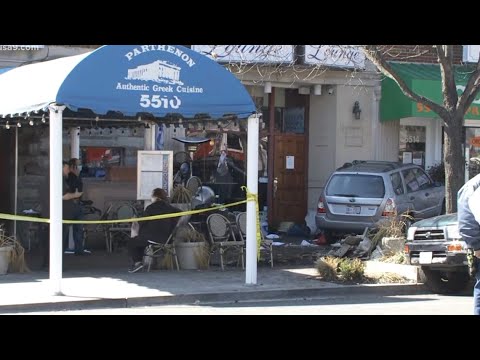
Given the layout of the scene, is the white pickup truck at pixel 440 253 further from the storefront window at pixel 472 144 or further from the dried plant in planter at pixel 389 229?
the storefront window at pixel 472 144

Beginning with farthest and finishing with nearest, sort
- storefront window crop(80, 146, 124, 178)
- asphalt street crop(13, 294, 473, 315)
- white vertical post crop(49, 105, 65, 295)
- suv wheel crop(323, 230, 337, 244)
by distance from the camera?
storefront window crop(80, 146, 124, 178), suv wheel crop(323, 230, 337, 244), white vertical post crop(49, 105, 65, 295), asphalt street crop(13, 294, 473, 315)

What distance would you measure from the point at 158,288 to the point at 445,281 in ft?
14.9

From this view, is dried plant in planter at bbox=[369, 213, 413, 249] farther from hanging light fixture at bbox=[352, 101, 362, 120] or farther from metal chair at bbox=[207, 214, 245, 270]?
hanging light fixture at bbox=[352, 101, 362, 120]

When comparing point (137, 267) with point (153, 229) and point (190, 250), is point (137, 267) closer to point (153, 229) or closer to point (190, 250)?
point (153, 229)

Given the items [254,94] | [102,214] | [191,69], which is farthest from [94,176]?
[191,69]

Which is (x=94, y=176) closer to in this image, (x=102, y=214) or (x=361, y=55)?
(x=102, y=214)

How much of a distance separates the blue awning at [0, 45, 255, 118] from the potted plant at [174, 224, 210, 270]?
8.64 feet

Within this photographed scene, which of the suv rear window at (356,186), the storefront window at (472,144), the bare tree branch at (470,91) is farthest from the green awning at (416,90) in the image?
the bare tree branch at (470,91)

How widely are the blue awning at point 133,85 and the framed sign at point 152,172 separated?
9.33ft

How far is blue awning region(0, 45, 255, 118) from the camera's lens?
33.8 ft

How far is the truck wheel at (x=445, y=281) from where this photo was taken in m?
11.5

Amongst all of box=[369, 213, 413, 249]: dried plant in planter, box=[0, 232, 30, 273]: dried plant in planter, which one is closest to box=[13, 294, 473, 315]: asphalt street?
box=[369, 213, 413, 249]: dried plant in planter

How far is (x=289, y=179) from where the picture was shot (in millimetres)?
20062

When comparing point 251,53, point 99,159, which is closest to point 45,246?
point 99,159
